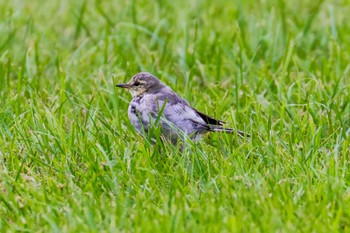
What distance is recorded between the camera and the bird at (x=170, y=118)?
6281mm

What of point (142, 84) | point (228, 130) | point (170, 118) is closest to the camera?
point (228, 130)

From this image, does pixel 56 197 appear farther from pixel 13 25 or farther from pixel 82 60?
pixel 13 25

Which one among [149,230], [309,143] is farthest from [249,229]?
[309,143]

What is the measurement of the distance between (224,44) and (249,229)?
409cm

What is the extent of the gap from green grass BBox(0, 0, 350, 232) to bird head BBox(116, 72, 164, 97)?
0.52 ft

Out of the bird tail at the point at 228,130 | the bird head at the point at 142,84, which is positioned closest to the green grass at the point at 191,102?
the bird tail at the point at 228,130

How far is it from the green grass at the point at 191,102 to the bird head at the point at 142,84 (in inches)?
6.3

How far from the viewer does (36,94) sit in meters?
7.24

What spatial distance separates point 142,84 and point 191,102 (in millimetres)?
641

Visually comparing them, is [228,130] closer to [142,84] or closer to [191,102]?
[142,84]

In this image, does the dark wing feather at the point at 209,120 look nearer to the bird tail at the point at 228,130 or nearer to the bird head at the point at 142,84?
→ the bird tail at the point at 228,130

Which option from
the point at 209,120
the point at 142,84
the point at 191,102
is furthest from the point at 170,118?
the point at 191,102

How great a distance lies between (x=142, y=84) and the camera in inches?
269

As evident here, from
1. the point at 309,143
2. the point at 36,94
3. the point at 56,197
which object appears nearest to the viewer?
the point at 56,197
